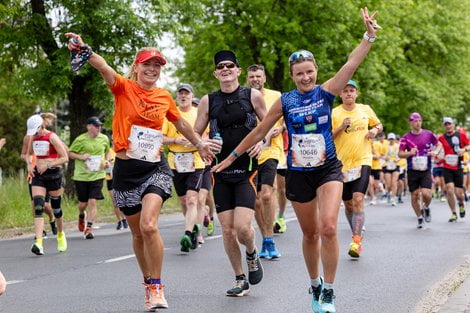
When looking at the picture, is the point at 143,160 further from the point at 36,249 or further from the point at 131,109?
the point at 36,249

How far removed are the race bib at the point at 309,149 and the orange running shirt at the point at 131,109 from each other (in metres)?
1.23

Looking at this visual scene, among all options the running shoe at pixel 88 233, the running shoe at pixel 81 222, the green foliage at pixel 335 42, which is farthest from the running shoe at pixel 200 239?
the green foliage at pixel 335 42

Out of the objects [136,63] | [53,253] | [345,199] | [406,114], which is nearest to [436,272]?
[345,199]

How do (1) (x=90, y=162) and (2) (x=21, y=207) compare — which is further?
(2) (x=21, y=207)

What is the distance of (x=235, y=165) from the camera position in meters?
8.80

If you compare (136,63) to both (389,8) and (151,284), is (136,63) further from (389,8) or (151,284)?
(389,8)

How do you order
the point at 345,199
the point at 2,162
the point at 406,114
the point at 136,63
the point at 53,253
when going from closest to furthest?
the point at 136,63
the point at 345,199
the point at 53,253
the point at 406,114
the point at 2,162

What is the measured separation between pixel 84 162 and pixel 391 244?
207 inches

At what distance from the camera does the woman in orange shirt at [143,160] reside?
7898mm

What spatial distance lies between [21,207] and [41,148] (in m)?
6.65

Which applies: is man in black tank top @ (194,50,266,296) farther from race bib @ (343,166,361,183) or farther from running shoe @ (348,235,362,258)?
race bib @ (343,166,361,183)

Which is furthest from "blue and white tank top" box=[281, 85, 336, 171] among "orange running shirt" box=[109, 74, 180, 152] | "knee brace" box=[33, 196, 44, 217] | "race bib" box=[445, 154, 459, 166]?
"race bib" box=[445, 154, 459, 166]

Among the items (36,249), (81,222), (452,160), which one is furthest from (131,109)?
(452,160)

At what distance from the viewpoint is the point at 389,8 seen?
132ft
